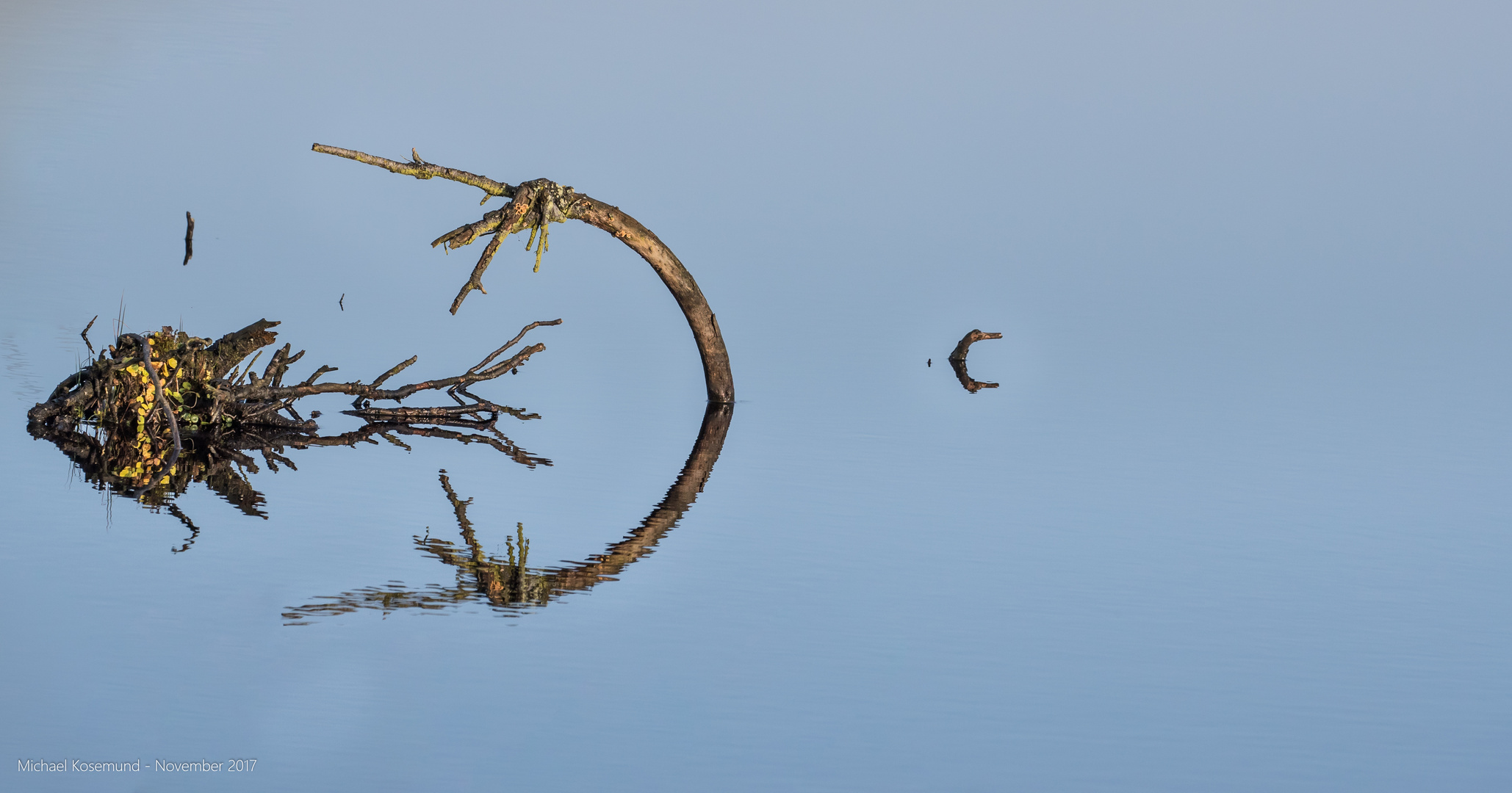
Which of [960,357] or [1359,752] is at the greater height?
[960,357]

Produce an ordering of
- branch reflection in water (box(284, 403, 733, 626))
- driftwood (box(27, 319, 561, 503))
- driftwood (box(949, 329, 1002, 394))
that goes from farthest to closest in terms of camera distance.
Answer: driftwood (box(949, 329, 1002, 394)), driftwood (box(27, 319, 561, 503)), branch reflection in water (box(284, 403, 733, 626))

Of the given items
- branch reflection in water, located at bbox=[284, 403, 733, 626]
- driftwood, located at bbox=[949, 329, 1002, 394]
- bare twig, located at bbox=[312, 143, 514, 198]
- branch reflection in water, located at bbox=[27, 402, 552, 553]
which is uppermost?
bare twig, located at bbox=[312, 143, 514, 198]

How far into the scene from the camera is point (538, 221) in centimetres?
1594

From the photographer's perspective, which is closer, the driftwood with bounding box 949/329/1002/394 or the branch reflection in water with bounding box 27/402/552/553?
the branch reflection in water with bounding box 27/402/552/553

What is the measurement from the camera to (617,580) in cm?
1023

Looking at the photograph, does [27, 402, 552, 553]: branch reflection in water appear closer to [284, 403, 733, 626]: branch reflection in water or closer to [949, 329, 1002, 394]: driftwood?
[284, 403, 733, 626]: branch reflection in water

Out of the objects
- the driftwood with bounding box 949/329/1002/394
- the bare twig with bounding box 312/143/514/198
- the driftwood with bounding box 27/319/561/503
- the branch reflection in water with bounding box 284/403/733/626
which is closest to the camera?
the branch reflection in water with bounding box 284/403/733/626

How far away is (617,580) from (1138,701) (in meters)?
3.37

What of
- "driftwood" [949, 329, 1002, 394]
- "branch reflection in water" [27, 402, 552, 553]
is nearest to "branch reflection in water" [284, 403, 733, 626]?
"branch reflection in water" [27, 402, 552, 553]

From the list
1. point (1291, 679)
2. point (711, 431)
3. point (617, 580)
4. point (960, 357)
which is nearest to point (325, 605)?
point (617, 580)

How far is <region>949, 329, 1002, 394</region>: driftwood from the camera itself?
21.3 m

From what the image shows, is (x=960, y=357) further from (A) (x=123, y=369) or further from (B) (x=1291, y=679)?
(B) (x=1291, y=679)

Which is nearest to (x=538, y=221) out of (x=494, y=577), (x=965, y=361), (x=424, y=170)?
(x=424, y=170)

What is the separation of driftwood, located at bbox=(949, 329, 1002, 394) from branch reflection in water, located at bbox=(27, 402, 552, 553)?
22.8ft
